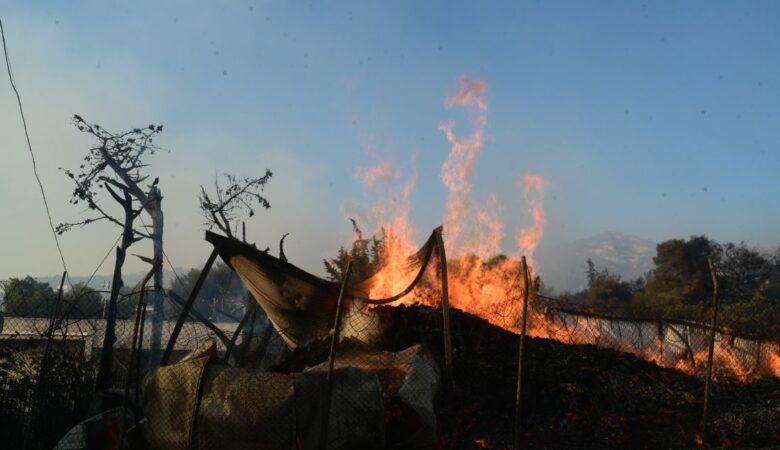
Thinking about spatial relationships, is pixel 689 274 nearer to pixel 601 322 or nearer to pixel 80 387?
pixel 601 322

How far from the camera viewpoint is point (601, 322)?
47.9ft

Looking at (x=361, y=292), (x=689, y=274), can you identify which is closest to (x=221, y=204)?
(x=361, y=292)

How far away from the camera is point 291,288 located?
9438mm

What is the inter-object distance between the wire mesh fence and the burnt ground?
38 mm

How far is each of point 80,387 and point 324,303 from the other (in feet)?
13.6

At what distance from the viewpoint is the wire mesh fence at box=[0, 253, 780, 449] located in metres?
6.32

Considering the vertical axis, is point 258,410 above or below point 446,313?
below

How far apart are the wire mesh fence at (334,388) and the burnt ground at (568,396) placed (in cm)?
4

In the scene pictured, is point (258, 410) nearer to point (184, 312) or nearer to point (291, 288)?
point (184, 312)

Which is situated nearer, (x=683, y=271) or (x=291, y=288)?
(x=291, y=288)

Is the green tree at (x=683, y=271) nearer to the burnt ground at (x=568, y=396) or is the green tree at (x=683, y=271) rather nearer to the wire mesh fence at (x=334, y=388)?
the wire mesh fence at (x=334, y=388)

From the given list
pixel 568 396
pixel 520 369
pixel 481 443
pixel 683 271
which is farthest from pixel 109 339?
pixel 683 271

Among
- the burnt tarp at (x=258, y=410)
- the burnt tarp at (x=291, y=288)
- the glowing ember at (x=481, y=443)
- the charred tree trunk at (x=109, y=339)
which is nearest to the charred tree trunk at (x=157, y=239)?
the charred tree trunk at (x=109, y=339)

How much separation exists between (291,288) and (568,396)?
197 inches
